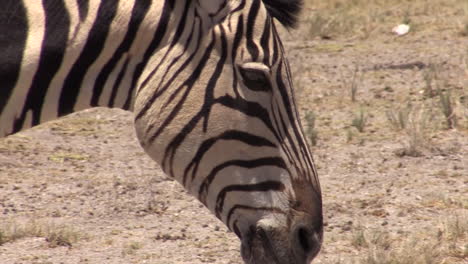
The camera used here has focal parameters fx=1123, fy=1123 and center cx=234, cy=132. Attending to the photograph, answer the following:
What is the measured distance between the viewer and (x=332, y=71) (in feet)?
38.0

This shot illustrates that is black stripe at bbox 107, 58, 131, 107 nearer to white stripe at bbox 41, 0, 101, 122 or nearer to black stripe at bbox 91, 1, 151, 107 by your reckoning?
black stripe at bbox 91, 1, 151, 107

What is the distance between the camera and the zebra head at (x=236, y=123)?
3.17m

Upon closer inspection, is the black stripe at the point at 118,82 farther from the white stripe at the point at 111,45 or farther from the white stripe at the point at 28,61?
the white stripe at the point at 28,61

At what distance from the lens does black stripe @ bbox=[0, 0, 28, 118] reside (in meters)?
3.06

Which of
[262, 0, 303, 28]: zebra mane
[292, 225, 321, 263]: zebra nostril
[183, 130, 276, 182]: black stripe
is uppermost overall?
[262, 0, 303, 28]: zebra mane

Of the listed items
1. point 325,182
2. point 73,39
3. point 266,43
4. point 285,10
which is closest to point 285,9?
point 285,10

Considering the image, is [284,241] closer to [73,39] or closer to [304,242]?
[304,242]

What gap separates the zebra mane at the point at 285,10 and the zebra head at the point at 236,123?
19 centimetres

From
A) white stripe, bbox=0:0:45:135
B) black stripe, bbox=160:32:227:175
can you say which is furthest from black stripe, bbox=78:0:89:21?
black stripe, bbox=160:32:227:175

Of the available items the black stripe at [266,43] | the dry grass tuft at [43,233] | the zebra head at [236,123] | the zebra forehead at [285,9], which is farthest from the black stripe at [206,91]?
the dry grass tuft at [43,233]

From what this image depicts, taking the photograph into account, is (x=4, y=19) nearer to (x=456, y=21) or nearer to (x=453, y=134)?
(x=453, y=134)

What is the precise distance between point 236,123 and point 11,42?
663 mm

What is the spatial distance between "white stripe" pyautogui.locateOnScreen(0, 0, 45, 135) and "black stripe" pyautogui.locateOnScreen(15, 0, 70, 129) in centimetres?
1

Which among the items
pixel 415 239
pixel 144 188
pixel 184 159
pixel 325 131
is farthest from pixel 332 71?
pixel 184 159
